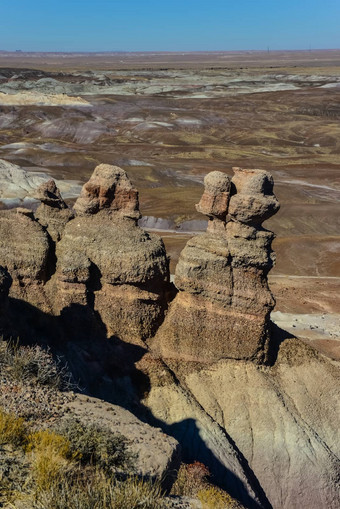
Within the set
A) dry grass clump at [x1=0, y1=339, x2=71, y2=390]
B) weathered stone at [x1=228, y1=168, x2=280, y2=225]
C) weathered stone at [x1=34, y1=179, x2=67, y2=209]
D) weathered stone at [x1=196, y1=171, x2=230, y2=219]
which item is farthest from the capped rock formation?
dry grass clump at [x1=0, y1=339, x2=71, y2=390]

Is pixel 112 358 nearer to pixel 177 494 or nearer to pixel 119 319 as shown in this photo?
pixel 119 319

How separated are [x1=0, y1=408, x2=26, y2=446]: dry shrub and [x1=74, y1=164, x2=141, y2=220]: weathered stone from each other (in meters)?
8.74

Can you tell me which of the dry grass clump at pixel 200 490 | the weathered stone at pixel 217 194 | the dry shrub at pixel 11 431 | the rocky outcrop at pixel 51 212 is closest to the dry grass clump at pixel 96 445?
the dry shrub at pixel 11 431

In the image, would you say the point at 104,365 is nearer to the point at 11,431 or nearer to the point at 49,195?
the point at 49,195

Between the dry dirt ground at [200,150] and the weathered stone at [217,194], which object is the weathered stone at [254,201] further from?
the dry dirt ground at [200,150]

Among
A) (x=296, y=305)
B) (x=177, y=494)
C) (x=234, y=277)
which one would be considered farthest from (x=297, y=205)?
(x=177, y=494)

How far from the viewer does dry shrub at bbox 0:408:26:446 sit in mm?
8586

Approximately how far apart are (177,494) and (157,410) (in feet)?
17.4

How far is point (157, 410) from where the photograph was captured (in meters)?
14.7

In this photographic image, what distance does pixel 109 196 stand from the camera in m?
16.6

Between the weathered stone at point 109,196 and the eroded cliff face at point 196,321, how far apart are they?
1.3 inches

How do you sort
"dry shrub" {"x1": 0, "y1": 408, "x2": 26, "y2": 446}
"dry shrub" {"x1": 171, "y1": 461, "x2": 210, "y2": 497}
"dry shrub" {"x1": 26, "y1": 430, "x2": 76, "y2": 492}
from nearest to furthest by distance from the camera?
"dry shrub" {"x1": 26, "y1": 430, "x2": 76, "y2": 492} → "dry shrub" {"x1": 0, "y1": 408, "x2": 26, "y2": 446} → "dry shrub" {"x1": 171, "y1": 461, "x2": 210, "y2": 497}

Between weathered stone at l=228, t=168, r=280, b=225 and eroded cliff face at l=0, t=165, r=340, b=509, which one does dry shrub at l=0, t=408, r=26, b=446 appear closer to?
eroded cliff face at l=0, t=165, r=340, b=509

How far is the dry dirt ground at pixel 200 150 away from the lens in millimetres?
43438
